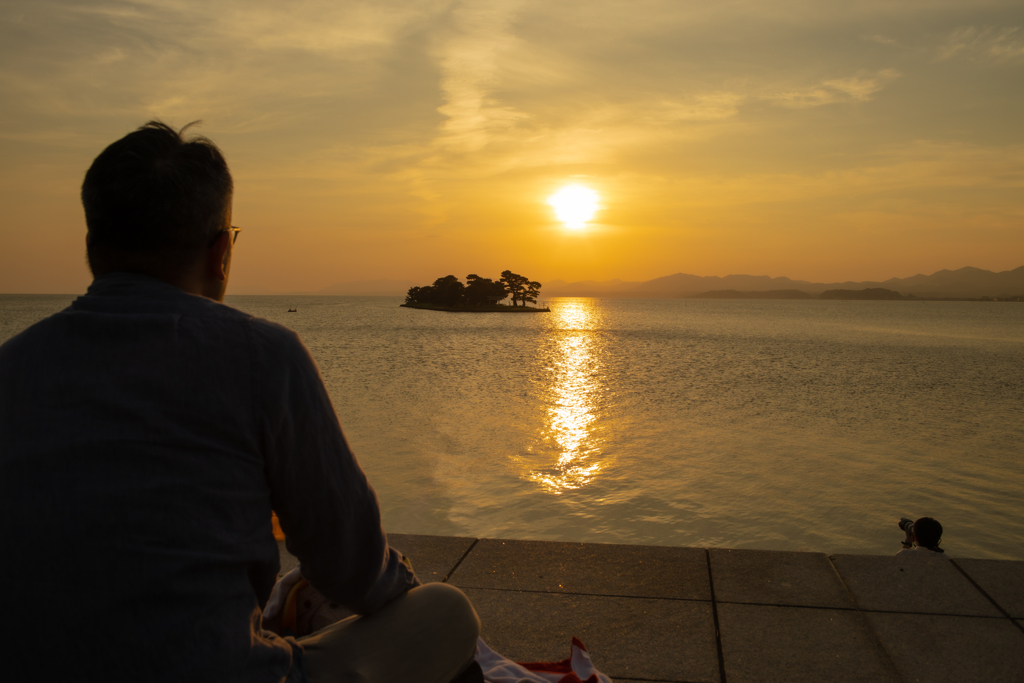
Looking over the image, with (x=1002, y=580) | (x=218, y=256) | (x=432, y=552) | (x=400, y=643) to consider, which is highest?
(x=218, y=256)

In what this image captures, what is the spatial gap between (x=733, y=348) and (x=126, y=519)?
163 ft

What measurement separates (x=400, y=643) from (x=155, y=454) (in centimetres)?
87

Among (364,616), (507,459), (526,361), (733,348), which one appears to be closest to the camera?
(364,616)

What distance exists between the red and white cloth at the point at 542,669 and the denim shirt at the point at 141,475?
1.56 meters

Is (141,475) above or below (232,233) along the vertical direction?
below

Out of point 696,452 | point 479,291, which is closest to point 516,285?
point 479,291

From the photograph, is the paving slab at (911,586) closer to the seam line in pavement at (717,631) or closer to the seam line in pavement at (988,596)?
the seam line in pavement at (988,596)

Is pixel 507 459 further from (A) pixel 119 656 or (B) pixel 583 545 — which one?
(A) pixel 119 656

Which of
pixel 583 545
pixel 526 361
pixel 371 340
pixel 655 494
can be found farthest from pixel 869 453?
pixel 371 340

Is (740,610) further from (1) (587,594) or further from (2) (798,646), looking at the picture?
(1) (587,594)

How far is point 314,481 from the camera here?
4.58 feet

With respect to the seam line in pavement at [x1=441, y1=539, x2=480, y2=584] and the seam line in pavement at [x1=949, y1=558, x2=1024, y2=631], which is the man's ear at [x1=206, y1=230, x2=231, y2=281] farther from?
the seam line in pavement at [x1=949, y1=558, x2=1024, y2=631]

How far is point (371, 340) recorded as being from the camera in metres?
52.6

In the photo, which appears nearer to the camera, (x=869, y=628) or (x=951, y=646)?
(x=951, y=646)
